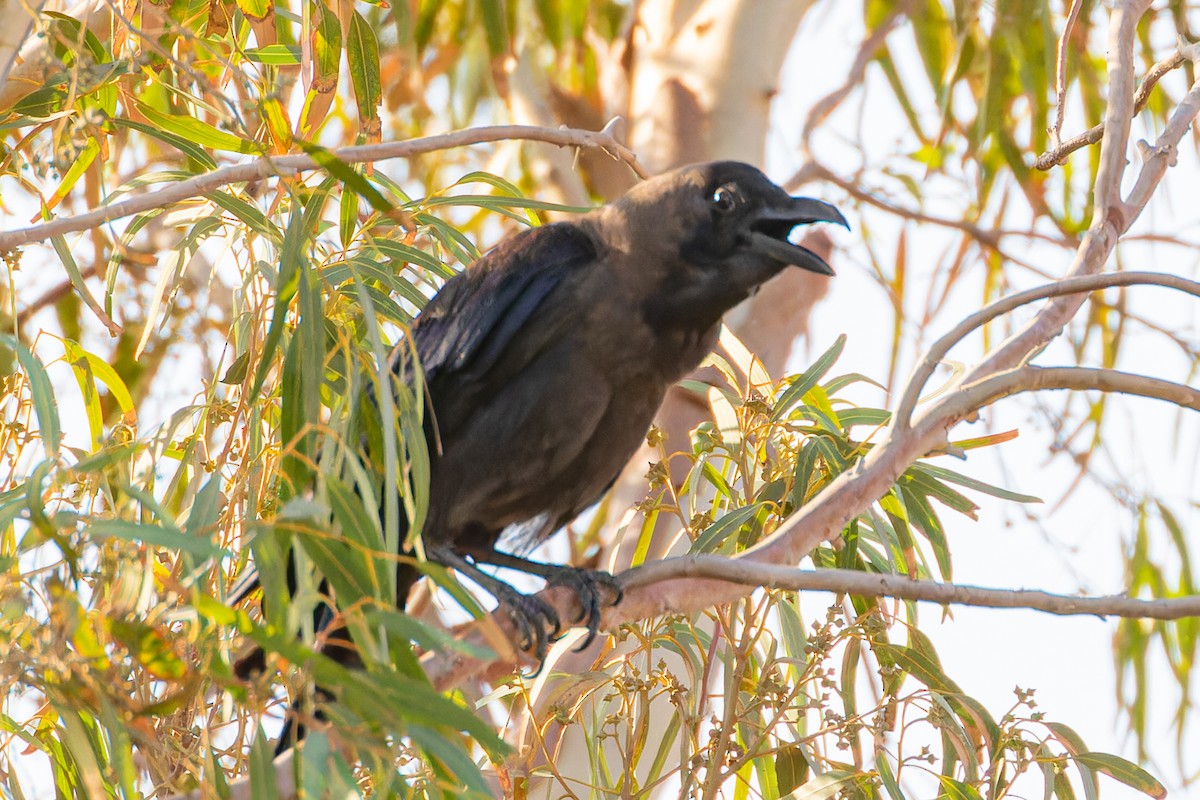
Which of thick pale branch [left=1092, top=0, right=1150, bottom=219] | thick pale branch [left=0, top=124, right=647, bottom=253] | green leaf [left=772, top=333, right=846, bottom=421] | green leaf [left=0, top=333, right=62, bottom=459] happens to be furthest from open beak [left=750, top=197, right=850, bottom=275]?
green leaf [left=0, top=333, right=62, bottom=459]

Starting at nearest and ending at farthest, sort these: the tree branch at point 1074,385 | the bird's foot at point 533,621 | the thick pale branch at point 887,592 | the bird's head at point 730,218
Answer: the thick pale branch at point 887,592 → the tree branch at point 1074,385 → the bird's foot at point 533,621 → the bird's head at point 730,218

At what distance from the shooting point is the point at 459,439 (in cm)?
250

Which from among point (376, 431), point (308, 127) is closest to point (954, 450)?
point (376, 431)

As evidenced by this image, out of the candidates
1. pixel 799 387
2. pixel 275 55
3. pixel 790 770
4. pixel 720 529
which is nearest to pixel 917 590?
pixel 720 529

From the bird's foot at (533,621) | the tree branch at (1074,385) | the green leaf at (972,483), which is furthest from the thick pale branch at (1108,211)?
the bird's foot at (533,621)

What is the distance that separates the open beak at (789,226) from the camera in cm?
238

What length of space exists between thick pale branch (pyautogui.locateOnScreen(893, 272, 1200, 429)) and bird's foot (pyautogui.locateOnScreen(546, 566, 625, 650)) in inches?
25.4

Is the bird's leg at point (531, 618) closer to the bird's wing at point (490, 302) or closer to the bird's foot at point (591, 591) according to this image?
the bird's foot at point (591, 591)

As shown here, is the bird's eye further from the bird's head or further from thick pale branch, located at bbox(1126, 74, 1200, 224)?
thick pale branch, located at bbox(1126, 74, 1200, 224)

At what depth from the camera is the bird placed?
2441mm

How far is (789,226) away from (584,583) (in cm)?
78

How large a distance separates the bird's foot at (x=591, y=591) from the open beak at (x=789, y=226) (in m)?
0.67

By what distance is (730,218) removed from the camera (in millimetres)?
2508

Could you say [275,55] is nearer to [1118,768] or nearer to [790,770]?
[790,770]
